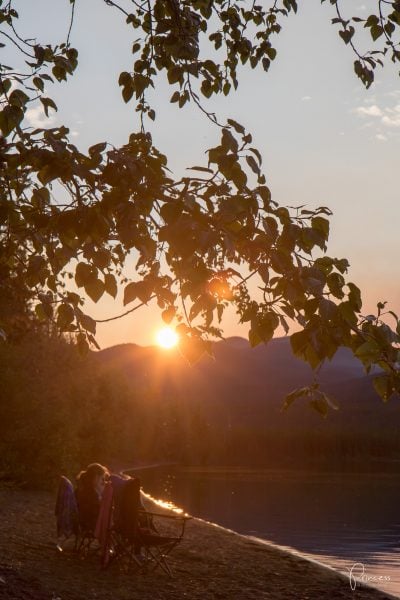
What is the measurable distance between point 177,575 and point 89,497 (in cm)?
211

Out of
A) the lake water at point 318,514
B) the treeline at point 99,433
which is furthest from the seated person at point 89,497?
the treeline at point 99,433

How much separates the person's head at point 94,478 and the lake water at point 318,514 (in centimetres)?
730

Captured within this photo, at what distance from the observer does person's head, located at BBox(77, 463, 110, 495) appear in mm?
14969

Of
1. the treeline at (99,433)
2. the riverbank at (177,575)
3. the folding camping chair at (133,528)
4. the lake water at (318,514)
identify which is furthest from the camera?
the treeline at (99,433)

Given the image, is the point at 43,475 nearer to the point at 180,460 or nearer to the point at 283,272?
the point at 283,272

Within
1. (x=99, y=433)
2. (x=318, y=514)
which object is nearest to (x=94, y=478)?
(x=318, y=514)

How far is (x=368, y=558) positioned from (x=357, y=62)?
2458 cm

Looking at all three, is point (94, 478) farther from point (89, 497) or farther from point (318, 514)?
point (318, 514)

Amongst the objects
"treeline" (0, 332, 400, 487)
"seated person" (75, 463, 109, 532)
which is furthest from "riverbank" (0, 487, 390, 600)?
"treeline" (0, 332, 400, 487)

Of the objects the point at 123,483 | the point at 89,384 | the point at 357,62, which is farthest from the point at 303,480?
the point at 357,62

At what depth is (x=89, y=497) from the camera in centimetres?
1483

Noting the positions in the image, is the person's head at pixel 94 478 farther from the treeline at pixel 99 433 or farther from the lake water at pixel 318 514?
the treeline at pixel 99 433

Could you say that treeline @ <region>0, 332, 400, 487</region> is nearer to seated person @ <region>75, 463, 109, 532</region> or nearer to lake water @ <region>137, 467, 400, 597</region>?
lake water @ <region>137, 467, 400, 597</region>

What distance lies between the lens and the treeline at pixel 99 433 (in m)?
33.3
